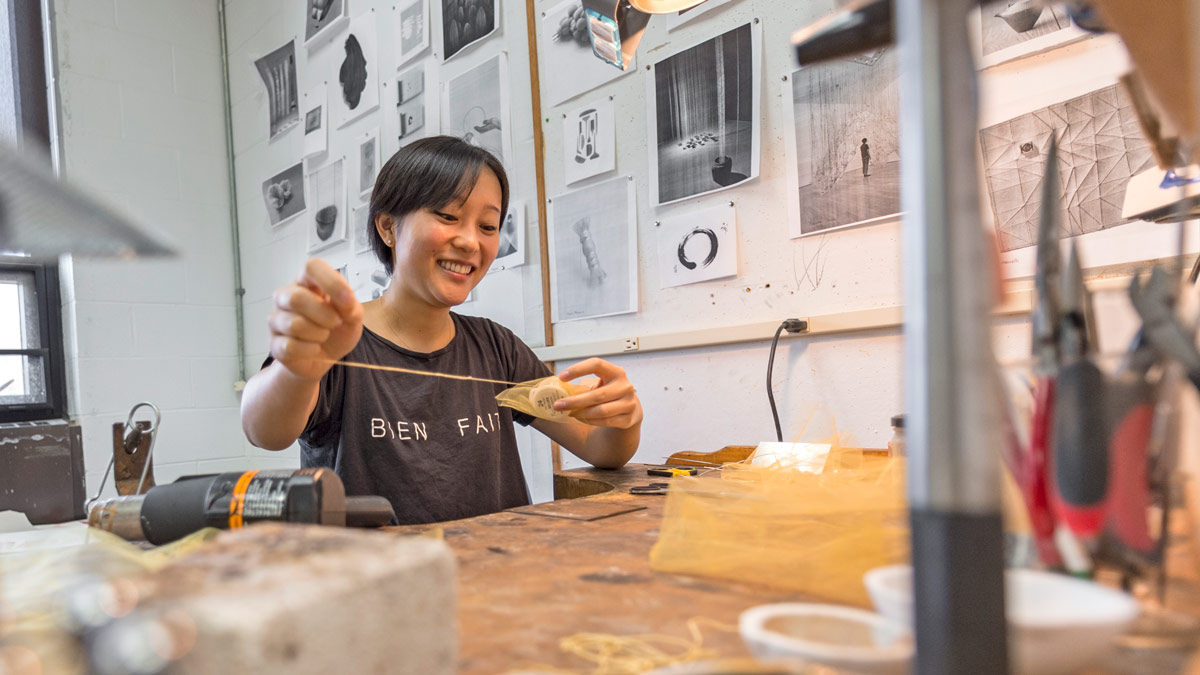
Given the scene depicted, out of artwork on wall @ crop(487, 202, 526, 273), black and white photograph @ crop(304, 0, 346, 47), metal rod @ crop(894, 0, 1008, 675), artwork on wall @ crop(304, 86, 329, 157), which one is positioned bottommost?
metal rod @ crop(894, 0, 1008, 675)

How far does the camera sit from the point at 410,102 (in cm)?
228

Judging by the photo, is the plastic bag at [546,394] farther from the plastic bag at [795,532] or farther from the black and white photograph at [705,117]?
the black and white photograph at [705,117]

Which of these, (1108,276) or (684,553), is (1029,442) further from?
(1108,276)

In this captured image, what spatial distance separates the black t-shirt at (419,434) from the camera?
1.27m

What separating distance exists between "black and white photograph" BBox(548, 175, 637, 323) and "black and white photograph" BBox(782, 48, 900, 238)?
430 mm

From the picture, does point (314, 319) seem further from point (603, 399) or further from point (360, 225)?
point (360, 225)

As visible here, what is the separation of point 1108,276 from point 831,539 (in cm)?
77

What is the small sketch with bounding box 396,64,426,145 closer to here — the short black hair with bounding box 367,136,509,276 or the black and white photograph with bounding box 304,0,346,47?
the black and white photograph with bounding box 304,0,346,47

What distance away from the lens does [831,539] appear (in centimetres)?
59

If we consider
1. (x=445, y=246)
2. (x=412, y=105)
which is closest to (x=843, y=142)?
(x=445, y=246)

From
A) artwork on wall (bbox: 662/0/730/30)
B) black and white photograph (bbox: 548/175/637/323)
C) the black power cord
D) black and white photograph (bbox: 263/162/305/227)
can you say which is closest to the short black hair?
black and white photograph (bbox: 548/175/637/323)

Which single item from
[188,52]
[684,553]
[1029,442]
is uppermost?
[188,52]

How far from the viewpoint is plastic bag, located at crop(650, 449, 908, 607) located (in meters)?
0.52

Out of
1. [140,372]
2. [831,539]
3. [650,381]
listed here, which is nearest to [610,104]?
[650,381]
